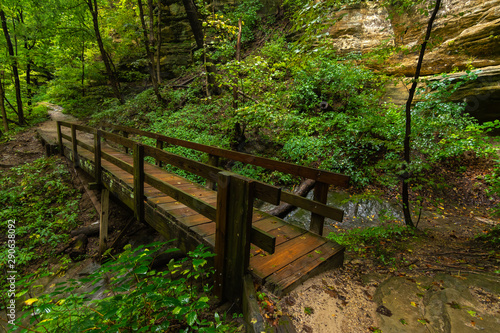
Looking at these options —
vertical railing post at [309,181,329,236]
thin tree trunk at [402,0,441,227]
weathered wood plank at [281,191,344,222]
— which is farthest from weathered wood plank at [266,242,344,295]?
thin tree trunk at [402,0,441,227]

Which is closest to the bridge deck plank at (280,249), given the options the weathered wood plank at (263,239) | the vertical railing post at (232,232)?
the vertical railing post at (232,232)

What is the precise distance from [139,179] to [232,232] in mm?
2249

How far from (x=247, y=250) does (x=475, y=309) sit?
2.22 metres

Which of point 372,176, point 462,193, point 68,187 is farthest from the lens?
point 68,187

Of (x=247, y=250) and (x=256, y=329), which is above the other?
(x=247, y=250)

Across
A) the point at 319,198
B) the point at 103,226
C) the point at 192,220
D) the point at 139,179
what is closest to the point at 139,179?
the point at 139,179

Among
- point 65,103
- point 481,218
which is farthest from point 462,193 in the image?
point 65,103

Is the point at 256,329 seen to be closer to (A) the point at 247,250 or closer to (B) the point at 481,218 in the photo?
(A) the point at 247,250

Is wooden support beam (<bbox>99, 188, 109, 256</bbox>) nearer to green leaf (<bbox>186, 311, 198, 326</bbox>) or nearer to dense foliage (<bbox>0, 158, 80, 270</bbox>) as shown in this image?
dense foliage (<bbox>0, 158, 80, 270</bbox>)

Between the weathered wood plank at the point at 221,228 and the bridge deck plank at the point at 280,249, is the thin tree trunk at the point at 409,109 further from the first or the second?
the weathered wood plank at the point at 221,228

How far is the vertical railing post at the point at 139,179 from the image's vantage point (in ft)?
11.7

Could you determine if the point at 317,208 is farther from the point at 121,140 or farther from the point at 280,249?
the point at 121,140

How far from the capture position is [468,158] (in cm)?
713

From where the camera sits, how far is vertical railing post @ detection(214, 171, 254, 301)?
2.17m
